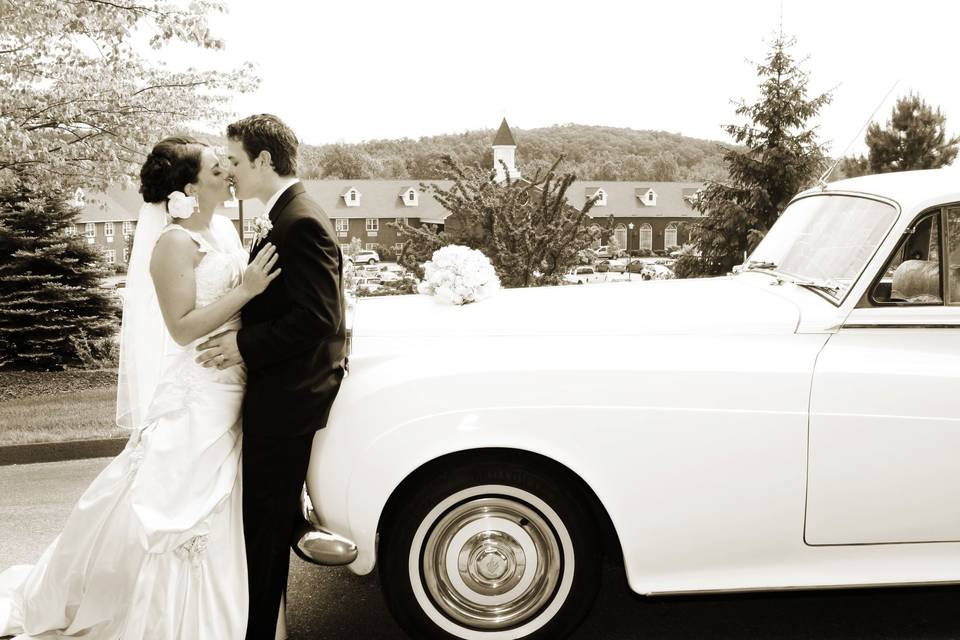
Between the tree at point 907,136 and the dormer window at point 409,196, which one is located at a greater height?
the dormer window at point 409,196

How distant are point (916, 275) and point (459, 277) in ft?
6.40

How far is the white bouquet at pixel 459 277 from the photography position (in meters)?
4.12

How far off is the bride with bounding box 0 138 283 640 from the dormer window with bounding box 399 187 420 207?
100887 millimetres

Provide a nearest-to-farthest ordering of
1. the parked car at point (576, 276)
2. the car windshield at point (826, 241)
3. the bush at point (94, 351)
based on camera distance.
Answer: the car windshield at point (826, 241)
the parked car at point (576, 276)
the bush at point (94, 351)

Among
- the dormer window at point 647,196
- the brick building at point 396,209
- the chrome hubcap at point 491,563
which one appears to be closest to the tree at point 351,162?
the brick building at point 396,209

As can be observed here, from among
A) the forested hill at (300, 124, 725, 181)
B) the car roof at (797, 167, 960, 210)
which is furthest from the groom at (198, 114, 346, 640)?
the forested hill at (300, 124, 725, 181)

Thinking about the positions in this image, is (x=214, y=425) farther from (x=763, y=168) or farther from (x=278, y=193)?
(x=763, y=168)

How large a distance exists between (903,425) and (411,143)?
10302 cm

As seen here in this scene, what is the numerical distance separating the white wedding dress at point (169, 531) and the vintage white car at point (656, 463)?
1.31ft

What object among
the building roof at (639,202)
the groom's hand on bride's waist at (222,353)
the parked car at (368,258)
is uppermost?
the building roof at (639,202)

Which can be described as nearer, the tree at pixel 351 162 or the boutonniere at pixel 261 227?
the boutonniere at pixel 261 227

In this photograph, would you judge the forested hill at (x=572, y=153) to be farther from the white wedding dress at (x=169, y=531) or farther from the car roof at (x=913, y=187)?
the white wedding dress at (x=169, y=531)

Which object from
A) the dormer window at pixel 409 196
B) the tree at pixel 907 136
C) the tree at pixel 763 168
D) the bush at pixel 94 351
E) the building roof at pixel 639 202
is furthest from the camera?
the building roof at pixel 639 202

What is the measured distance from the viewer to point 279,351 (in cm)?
343
